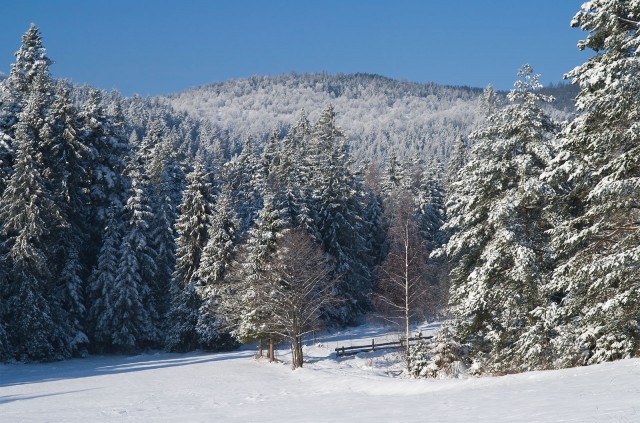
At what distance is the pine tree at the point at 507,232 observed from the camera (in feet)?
68.9

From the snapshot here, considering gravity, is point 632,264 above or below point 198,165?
below

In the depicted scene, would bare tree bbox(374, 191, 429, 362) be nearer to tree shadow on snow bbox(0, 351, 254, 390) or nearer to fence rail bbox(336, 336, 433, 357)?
fence rail bbox(336, 336, 433, 357)

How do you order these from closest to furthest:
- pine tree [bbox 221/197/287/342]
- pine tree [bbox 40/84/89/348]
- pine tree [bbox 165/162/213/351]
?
pine tree [bbox 221/197/287/342] < pine tree [bbox 40/84/89/348] < pine tree [bbox 165/162/213/351]

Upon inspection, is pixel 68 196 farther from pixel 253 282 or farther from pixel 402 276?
pixel 402 276

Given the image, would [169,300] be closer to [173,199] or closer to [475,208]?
[173,199]

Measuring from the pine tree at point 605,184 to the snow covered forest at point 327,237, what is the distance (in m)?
0.06

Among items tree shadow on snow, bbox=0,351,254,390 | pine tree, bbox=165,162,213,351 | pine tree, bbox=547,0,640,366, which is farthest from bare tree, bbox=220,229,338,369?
pine tree, bbox=547,0,640,366

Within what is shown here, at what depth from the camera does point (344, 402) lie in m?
18.7

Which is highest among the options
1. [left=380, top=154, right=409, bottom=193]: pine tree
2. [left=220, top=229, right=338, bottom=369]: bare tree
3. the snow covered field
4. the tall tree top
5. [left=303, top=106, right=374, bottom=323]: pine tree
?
the tall tree top

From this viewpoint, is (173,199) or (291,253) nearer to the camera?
(291,253)

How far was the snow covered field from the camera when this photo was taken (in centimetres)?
1223

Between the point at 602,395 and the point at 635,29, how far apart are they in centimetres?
1022

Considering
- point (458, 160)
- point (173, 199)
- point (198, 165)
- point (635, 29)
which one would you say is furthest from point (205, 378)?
point (458, 160)

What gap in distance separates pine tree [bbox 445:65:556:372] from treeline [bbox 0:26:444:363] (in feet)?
48.9
